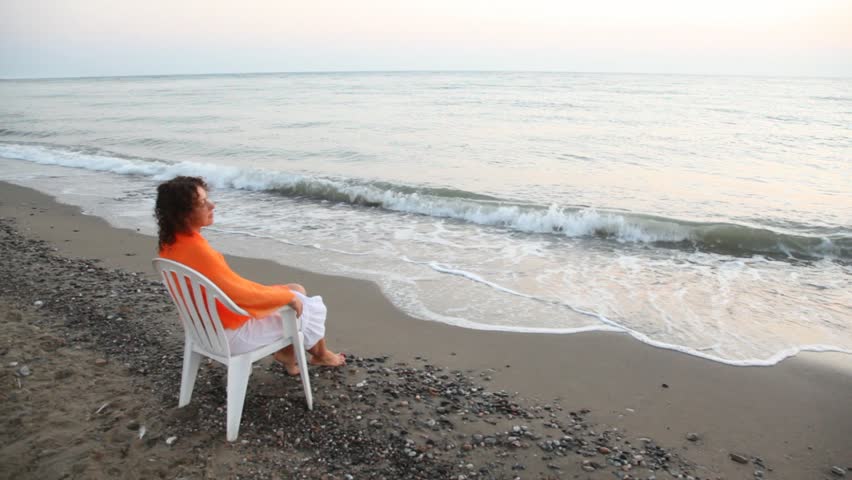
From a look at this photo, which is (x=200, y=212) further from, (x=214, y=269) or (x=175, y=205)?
(x=214, y=269)

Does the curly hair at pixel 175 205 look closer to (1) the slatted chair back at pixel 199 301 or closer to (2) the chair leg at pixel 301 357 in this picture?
(1) the slatted chair back at pixel 199 301

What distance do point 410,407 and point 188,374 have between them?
1.44 metres

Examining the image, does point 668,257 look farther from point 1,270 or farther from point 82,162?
point 82,162

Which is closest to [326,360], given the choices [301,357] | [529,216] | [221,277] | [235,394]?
[301,357]

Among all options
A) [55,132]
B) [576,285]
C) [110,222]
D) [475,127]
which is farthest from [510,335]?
[55,132]

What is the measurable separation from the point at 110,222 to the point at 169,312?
441cm

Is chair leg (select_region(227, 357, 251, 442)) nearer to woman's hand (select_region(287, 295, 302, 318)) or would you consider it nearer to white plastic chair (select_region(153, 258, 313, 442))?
white plastic chair (select_region(153, 258, 313, 442))

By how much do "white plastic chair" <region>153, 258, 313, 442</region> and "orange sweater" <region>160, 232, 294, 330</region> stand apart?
7 centimetres

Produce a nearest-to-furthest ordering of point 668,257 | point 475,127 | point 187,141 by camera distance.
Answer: point 668,257, point 187,141, point 475,127

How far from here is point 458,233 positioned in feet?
28.5

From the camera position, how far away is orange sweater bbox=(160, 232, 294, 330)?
9.83 feet

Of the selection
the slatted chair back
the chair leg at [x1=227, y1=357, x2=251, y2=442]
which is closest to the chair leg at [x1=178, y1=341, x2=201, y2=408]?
the slatted chair back

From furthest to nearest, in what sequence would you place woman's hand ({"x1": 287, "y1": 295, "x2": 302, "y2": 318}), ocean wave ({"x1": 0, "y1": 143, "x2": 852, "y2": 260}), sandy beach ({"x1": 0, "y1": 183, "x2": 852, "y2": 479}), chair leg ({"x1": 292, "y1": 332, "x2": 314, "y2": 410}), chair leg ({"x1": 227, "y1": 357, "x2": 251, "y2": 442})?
ocean wave ({"x1": 0, "y1": 143, "x2": 852, "y2": 260}), chair leg ({"x1": 292, "y1": 332, "x2": 314, "y2": 410}), woman's hand ({"x1": 287, "y1": 295, "x2": 302, "y2": 318}), chair leg ({"x1": 227, "y1": 357, "x2": 251, "y2": 442}), sandy beach ({"x1": 0, "y1": 183, "x2": 852, "y2": 479})

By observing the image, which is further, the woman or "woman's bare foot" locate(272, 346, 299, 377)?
"woman's bare foot" locate(272, 346, 299, 377)
